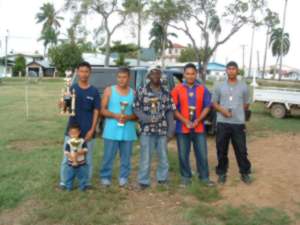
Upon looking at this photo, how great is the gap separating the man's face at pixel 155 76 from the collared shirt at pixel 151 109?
0.11 m

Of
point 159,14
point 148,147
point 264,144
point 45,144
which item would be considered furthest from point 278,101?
point 159,14

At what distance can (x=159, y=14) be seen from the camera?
29.2 metres

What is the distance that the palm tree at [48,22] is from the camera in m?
74.0

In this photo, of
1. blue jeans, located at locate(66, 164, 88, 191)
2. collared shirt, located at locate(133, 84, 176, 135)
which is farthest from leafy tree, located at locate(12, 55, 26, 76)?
collared shirt, located at locate(133, 84, 176, 135)

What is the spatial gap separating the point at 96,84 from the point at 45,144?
5.85ft

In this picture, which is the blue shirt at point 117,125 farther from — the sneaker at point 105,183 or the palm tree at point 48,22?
the palm tree at point 48,22

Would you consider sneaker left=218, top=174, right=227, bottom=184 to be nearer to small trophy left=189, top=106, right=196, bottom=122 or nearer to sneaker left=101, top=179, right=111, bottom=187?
small trophy left=189, top=106, right=196, bottom=122

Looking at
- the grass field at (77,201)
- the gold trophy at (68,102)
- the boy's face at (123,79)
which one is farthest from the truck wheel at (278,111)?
the gold trophy at (68,102)

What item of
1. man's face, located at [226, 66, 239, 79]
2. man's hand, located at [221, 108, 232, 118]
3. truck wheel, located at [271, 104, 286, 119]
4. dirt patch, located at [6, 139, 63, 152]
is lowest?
dirt patch, located at [6, 139, 63, 152]

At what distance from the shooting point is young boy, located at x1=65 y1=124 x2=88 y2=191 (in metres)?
4.82

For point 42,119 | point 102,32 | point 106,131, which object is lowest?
point 42,119

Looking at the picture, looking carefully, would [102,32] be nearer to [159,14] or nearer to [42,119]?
[159,14]

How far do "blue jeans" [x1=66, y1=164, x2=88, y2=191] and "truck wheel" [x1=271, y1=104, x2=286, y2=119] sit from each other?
11269mm

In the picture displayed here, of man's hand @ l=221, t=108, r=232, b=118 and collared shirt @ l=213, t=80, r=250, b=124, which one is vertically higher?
collared shirt @ l=213, t=80, r=250, b=124
